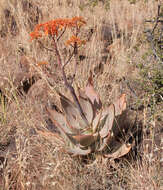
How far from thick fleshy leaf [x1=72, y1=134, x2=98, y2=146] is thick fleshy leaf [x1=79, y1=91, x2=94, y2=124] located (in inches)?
7.3

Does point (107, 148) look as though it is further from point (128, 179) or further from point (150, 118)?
point (150, 118)

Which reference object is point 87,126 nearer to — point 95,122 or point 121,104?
point 95,122

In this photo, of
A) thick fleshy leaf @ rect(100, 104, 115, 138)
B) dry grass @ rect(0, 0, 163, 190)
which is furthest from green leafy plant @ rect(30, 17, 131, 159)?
dry grass @ rect(0, 0, 163, 190)

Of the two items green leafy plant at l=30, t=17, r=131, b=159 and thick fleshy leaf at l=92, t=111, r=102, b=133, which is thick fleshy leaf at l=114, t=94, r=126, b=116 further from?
thick fleshy leaf at l=92, t=111, r=102, b=133

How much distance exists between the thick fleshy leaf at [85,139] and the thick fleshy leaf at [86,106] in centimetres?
19

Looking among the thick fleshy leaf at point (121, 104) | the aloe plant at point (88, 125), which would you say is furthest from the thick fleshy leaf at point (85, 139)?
the thick fleshy leaf at point (121, 104)

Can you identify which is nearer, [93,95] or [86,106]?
[86,106]

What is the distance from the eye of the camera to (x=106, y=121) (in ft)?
6.86

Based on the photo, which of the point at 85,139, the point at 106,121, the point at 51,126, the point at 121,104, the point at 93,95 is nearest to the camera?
the point at 85,139

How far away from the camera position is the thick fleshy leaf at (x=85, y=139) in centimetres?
193

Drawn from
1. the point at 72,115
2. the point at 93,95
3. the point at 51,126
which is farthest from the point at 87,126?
the point at 51,126

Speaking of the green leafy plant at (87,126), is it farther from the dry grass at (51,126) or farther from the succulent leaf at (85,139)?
the dry grass at (51,126)

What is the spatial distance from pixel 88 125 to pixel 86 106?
17 cm

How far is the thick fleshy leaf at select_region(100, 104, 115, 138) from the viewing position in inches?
80.0
